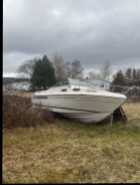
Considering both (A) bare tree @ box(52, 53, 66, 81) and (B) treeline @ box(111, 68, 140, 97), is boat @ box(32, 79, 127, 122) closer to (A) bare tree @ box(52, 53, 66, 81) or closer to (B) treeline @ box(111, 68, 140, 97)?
(B) treeline @ box(111, 68, 140, 97)

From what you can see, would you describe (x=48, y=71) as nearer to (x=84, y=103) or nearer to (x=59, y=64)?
(x=59, y=64)

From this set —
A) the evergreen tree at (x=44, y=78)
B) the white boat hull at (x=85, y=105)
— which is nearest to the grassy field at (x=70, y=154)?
the white boat hull at (x=85, y=105)

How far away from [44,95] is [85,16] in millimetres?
2732

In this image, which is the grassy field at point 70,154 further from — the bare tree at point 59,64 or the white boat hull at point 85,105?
the bare tree at point 59,64

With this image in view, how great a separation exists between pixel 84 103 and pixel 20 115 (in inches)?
57.2

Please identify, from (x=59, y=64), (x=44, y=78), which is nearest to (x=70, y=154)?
(x=44, y=78)

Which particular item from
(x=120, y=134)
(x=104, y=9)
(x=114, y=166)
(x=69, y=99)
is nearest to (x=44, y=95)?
(x=69, y=99)

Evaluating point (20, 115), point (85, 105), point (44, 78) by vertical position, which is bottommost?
point (20, 115)

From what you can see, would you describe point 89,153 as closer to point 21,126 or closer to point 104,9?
point 21,126

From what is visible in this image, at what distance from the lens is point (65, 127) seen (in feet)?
18.4

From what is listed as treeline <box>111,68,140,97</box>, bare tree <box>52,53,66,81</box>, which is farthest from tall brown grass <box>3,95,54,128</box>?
bare tree <box>52,53,66,81</box>

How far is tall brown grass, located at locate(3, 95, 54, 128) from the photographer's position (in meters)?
5.18

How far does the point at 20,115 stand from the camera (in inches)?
213

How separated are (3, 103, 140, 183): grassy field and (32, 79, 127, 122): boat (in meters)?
0.54
